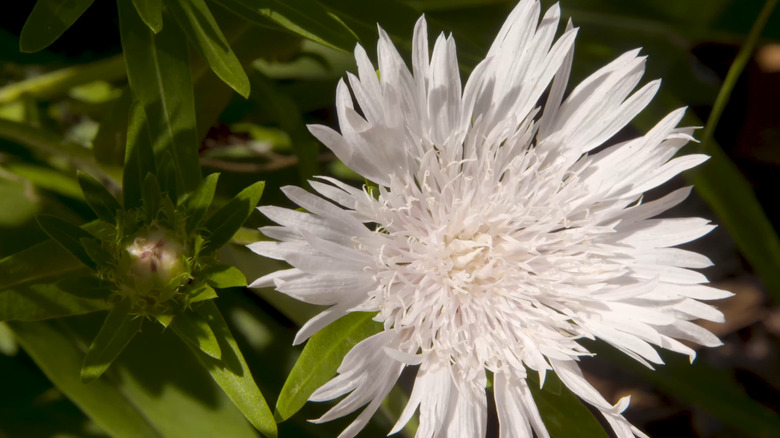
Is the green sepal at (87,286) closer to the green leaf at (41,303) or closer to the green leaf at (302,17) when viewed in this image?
the green leaf at (41,303)

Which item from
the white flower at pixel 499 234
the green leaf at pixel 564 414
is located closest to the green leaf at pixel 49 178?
the white flower at pixel 499 234

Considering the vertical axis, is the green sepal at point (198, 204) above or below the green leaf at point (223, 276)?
above

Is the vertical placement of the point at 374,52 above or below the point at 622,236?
above

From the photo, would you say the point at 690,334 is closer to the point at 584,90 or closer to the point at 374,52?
the point at 584,90

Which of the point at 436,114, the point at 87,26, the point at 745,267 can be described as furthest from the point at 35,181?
the point at 745,267

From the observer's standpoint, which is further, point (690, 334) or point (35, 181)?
point (35, 181)

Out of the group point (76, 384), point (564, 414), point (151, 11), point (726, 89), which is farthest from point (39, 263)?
point (726, 89)

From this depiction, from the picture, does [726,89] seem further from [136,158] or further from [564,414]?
[136,158]

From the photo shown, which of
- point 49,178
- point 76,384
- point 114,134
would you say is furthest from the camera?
point 49,178
